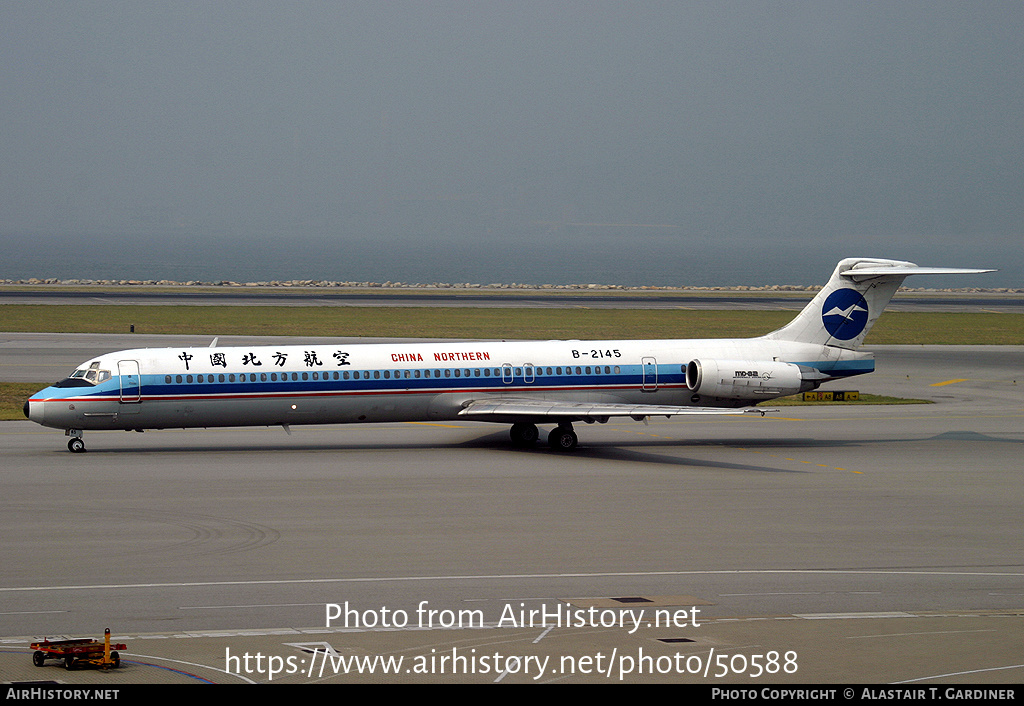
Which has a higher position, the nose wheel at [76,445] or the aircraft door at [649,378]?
the aircraft door at [649,378]

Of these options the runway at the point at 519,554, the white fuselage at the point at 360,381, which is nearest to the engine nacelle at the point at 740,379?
the white fuselage at the point at 360,381

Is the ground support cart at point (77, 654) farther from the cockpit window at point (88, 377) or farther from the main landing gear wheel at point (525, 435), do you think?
the main landing gear wheel at point (525, 435)

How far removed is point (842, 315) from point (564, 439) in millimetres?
11679

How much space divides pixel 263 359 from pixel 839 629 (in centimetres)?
2278

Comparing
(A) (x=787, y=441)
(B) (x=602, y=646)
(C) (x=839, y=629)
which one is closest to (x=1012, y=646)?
(C) (x=839, y=629)

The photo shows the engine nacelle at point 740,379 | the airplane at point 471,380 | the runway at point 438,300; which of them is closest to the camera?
the airplane at point 471,380

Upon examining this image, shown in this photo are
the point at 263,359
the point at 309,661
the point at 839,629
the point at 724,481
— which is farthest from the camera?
the point at 263,359

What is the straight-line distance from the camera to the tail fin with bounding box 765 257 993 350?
39594 mm

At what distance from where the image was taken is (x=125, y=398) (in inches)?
1345

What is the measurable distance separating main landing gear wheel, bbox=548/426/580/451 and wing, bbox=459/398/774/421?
0.90 m

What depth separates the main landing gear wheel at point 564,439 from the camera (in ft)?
118

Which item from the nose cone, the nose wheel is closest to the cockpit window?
the nose cone
